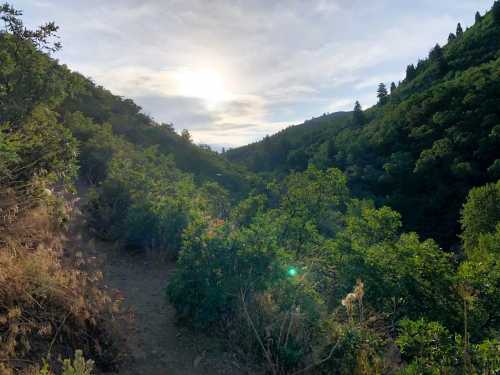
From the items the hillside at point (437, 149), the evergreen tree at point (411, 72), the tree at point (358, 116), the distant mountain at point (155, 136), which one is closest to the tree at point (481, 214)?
the hillside at point (437, 149)

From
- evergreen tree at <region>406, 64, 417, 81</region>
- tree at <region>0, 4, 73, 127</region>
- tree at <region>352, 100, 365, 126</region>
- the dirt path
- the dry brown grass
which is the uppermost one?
evergreen tree at <region>406, 64, 417, 81</region>

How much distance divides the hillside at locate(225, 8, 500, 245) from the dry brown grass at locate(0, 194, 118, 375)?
85.2 feet

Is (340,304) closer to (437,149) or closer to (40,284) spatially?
(40,284)

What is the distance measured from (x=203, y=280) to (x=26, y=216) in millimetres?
2301

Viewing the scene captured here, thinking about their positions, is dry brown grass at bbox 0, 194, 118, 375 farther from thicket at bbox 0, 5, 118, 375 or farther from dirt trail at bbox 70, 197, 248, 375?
dirt trail at bbox 70, 197, 248, 375

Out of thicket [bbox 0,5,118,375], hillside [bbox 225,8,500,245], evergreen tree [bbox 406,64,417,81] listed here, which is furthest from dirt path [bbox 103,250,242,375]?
evergreen tree [bbox 406,64,417,81]

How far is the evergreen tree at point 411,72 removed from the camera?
172 ft

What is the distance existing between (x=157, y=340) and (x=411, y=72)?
191ft

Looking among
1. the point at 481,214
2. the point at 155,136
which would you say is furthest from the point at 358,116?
the point at 481,214

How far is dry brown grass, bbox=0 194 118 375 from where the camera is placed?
304 centimetres

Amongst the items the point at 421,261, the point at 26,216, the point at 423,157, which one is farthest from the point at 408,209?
the point at 26,216

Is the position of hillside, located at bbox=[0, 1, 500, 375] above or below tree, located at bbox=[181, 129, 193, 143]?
below

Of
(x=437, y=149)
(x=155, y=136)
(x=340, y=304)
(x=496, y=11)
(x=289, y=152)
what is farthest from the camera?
(x=289, y=152)

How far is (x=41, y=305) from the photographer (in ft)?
10.9
